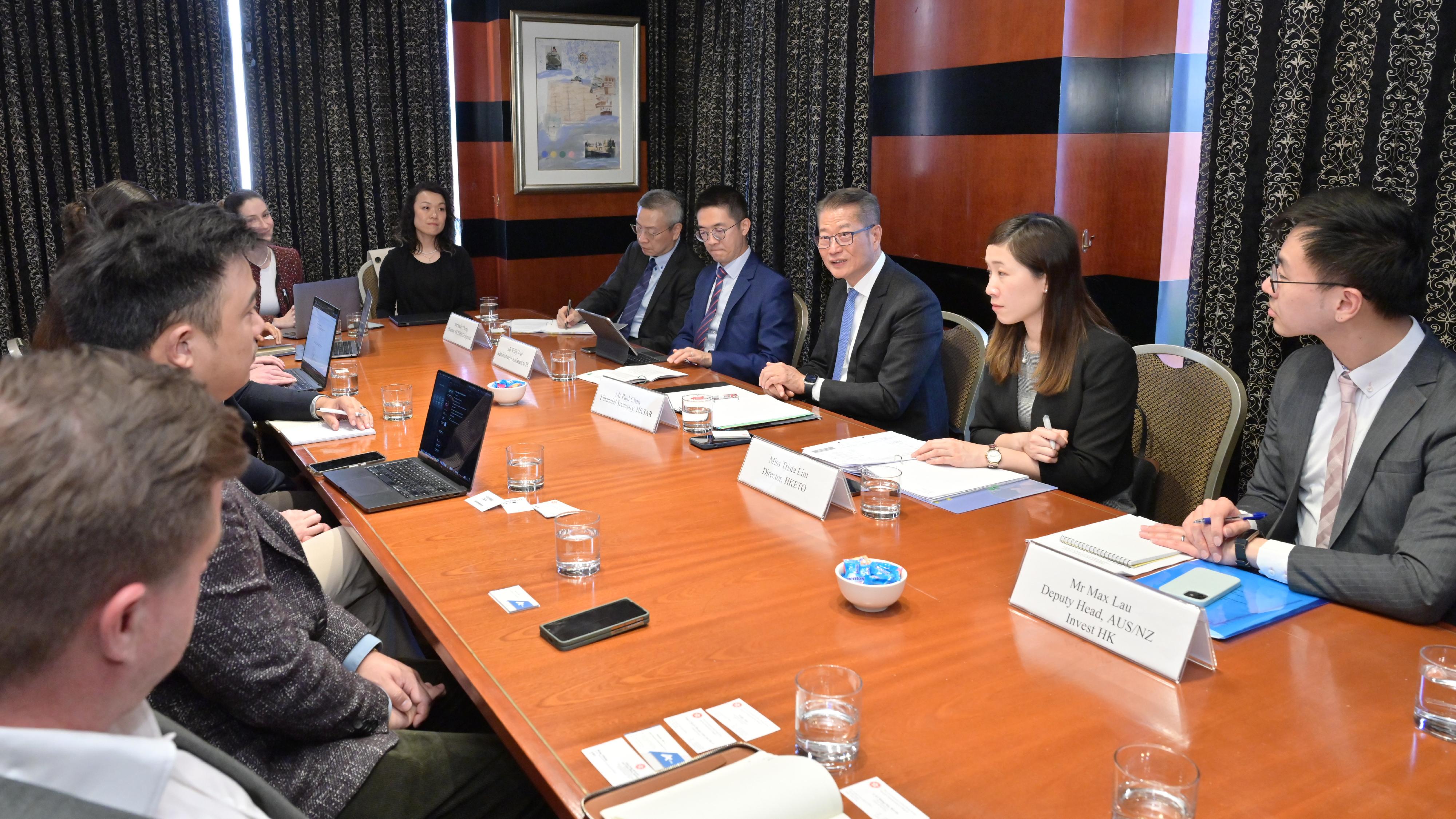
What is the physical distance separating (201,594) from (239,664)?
0.11 m

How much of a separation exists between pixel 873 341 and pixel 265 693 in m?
2.30

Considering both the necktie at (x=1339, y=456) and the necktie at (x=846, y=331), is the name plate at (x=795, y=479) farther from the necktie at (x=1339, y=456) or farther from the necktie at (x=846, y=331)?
the necktie at (x=846, y=331)

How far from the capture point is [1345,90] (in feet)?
9.15

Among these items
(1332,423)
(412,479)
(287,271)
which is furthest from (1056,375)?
(287,271)

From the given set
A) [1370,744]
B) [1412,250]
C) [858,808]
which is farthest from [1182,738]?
[1412,250]

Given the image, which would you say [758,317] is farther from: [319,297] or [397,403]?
[319,297]

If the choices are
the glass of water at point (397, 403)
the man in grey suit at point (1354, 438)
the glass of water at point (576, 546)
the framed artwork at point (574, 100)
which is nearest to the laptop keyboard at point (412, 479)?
the glass of water at point (397, 403)

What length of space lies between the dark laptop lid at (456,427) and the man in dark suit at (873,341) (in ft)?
3.54

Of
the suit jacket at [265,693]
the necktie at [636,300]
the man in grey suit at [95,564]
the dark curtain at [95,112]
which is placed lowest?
the suit jacket at [265,693]

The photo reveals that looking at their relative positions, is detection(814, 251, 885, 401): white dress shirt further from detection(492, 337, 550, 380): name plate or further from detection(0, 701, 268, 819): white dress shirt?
detection(0, 701, 268, 819): white dress shirt

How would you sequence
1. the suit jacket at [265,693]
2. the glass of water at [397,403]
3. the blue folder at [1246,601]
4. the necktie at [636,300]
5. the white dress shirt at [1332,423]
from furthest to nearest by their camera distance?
the necktie at [636,300] < the glass of water at [397,403] < the white dress shirt at [1332,423] < the blue folder at [1246,601] < the suit jacket at [265,693]

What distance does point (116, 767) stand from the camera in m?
0.74

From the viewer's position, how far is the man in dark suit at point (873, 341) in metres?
3.18

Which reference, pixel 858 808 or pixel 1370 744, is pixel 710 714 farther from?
pixel 1370 744
